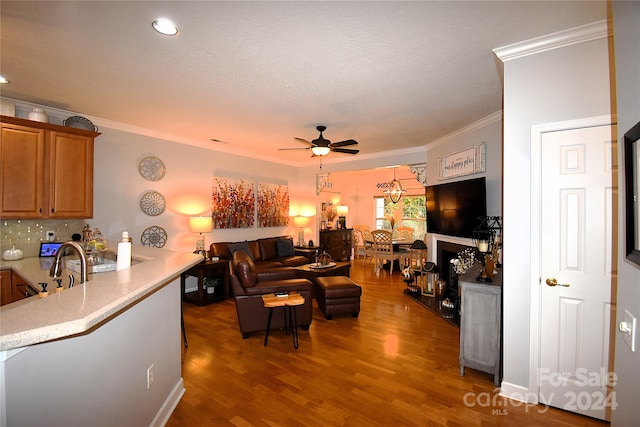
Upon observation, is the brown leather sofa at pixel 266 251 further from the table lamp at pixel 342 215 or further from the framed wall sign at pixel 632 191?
the framed wall sign at pixel 632 191

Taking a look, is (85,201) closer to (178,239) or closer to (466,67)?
(178,239)

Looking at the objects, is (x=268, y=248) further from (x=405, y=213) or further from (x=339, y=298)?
(x=405, y=213)

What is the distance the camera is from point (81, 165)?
3.55m

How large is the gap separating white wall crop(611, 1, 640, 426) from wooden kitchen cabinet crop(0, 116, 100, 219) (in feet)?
15.7

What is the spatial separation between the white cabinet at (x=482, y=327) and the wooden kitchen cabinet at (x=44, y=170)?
447 cm

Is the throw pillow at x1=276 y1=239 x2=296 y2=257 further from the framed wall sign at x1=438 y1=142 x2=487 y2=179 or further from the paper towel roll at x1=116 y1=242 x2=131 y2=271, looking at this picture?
the paper towel roll at x1=116 y1=242 x2=131 y2=271

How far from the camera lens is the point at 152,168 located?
4.69 meters

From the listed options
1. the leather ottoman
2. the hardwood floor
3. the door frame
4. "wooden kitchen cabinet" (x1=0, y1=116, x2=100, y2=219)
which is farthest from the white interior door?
"wooden kitchen cabinet" (x1=0, y1=116, x2=100, y2=219)

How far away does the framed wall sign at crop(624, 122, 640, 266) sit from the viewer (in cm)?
107

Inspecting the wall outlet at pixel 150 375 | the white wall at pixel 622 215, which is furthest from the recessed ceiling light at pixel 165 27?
the white wall at pixel 622 215

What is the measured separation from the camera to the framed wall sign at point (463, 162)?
4082 millimetres

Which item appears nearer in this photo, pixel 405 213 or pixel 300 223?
pixel 300 223

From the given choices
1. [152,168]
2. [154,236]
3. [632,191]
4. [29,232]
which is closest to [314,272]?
[154,236]

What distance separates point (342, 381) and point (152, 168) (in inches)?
168
